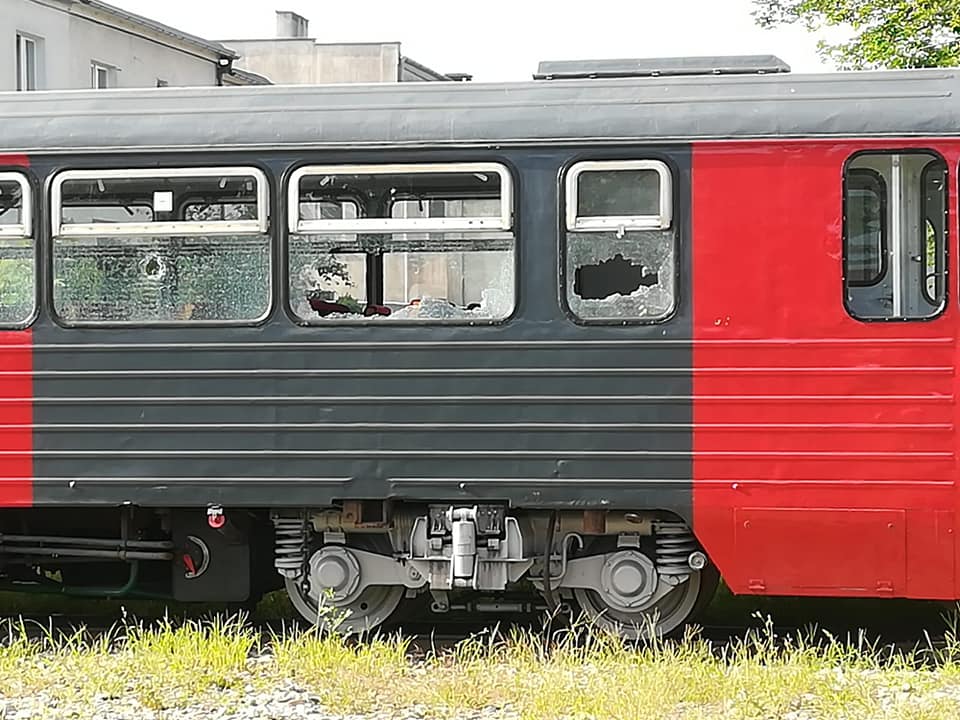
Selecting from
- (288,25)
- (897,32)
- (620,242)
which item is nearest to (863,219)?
(620,242)

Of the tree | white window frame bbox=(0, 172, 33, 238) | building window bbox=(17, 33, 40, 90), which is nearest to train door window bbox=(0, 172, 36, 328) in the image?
white window frame bbox=(0, 172, 33, 238)

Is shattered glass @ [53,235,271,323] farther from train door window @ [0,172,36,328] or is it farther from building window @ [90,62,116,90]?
building window @ [90,62,116,90]

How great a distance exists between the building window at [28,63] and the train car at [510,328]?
18563mm

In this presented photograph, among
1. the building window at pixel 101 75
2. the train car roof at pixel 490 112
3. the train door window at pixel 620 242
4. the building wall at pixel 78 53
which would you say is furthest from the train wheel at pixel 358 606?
the building window at pixel 101 75

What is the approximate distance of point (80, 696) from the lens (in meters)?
7.49

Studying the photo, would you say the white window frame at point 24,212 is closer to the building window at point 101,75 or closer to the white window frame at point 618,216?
the white window frame at point 618,216

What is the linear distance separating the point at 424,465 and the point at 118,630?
2285 mm

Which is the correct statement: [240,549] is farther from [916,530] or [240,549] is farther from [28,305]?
[916,530]

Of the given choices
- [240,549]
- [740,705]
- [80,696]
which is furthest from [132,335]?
[740,705]

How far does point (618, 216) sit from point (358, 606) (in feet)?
8.66

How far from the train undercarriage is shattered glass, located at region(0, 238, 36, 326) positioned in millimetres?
1243

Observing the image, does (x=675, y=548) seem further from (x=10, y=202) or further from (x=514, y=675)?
(x=10, y=202)

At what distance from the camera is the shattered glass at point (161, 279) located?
8430 millimetres

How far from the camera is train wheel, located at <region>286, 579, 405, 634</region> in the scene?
8758 millimetres
